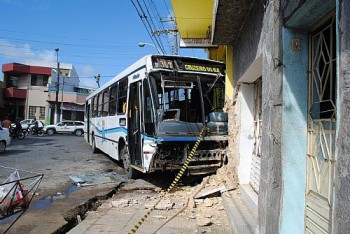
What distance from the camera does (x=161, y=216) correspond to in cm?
645

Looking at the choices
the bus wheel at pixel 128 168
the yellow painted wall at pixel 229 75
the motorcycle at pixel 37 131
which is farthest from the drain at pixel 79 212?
the motorcycle at pixel 37 131

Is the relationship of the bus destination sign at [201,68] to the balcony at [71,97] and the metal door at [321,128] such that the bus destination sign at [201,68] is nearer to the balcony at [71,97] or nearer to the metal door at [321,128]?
the metal door at [321,128]

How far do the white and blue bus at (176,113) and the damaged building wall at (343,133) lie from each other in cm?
563

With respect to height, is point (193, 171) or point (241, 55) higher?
point (241, 55)

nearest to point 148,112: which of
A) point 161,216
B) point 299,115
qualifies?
point 161,216

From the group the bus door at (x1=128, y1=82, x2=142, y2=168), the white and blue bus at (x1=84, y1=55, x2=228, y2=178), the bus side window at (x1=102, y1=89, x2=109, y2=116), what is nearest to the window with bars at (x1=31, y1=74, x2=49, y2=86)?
the bus side window at (x1=102, y1=89, x2=109, y2=116)

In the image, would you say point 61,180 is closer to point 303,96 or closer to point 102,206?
point 102,206

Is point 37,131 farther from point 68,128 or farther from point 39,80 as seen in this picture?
point 39,80

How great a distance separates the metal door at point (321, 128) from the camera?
3020 millimetres

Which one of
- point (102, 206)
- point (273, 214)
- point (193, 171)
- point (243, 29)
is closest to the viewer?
point (273, 214)

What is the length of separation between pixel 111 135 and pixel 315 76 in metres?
9.23

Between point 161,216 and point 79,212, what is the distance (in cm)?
166

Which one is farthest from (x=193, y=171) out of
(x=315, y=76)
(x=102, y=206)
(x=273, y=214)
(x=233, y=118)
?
(x=315, y=76)

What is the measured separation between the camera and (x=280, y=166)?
3.58 m
